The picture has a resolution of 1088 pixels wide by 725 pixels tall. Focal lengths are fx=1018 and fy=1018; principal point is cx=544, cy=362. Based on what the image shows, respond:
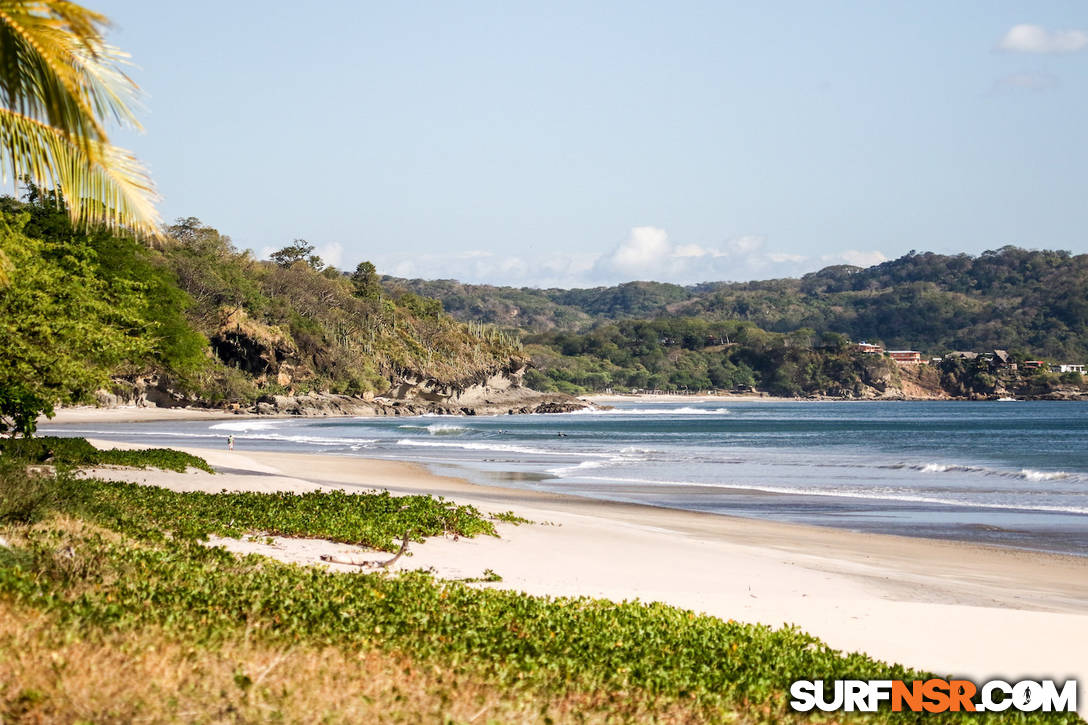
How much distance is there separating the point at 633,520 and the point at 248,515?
9.73 meters

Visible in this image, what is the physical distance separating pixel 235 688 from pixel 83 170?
471 cm

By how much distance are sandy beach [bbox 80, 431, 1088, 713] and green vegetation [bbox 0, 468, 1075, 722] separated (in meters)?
1.35

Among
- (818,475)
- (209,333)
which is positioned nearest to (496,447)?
(818,475)

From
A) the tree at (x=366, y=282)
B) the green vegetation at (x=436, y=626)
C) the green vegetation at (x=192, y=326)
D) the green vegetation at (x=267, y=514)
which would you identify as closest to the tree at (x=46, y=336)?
the green vegetation at (x=192, y=326)

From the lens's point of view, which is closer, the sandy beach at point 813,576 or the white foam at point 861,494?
the sandy beach at point 813,576

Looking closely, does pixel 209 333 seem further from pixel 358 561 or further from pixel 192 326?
pixel 358 561

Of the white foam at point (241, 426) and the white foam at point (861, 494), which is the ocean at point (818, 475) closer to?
the white foam at point (861, 494)

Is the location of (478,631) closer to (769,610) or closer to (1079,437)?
(769,610)

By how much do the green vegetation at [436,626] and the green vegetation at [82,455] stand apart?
11294 mm

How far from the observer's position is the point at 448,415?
136 metres

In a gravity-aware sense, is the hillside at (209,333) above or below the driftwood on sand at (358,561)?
above

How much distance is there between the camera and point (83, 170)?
8.16m

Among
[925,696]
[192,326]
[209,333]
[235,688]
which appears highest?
[209,333]

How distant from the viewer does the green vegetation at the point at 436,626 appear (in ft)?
21.0
